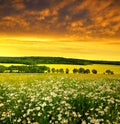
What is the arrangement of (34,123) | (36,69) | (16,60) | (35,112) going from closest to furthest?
(34,123), (35,112), (36,69), (16,60)

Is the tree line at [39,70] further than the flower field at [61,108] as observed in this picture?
Yes

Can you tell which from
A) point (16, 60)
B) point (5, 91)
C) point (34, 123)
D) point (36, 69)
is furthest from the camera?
point (16, 60)

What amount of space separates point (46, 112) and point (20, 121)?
780mm

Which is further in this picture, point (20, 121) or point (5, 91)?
point (5, 91)

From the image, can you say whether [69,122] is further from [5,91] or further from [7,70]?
[7,70]

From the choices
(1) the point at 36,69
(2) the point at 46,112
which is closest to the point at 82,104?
(2) the point at 46,112

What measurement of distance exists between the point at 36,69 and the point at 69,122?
805 inches

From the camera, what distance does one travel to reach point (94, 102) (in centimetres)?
1088

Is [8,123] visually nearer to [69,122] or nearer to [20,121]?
[20,121]

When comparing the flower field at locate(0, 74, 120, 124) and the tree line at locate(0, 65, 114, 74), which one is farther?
the tree line at locate(0, 65, 114, 74)

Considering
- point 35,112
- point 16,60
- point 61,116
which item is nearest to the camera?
point 61,116

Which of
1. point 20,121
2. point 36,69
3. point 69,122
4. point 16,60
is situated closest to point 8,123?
point 20,121

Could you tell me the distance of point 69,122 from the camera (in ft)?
30.6

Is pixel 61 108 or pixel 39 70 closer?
pixel 61 108
